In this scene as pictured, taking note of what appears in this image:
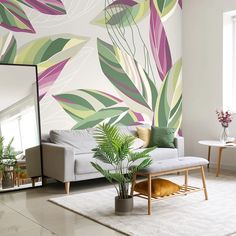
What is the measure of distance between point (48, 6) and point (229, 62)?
3158mm

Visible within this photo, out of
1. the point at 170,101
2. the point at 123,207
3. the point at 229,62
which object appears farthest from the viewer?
the point at 170,101

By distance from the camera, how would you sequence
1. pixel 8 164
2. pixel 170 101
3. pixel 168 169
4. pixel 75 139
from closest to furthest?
pixel 168 169 → pixel 8 164 → pixel 75 139 → pixel 170 101

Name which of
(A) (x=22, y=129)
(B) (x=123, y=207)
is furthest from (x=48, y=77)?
(B) (x=123, y=207)

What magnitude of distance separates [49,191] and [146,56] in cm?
293

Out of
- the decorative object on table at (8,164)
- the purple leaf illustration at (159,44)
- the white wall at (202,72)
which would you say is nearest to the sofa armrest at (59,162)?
the decorative object on table at (8,164)

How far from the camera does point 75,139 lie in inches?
203

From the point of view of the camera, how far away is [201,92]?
651cm

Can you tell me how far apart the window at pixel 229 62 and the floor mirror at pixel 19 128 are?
319 cm

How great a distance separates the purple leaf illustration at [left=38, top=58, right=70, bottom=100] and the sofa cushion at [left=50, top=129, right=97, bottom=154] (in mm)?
593

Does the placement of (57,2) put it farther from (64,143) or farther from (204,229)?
(204,229)

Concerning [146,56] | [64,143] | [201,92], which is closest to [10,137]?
[64,143]

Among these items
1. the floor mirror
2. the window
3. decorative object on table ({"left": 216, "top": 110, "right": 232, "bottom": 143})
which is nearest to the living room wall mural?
the floor mirror

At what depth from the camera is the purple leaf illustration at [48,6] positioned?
503 cm

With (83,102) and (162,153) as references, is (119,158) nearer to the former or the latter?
(162,153)
